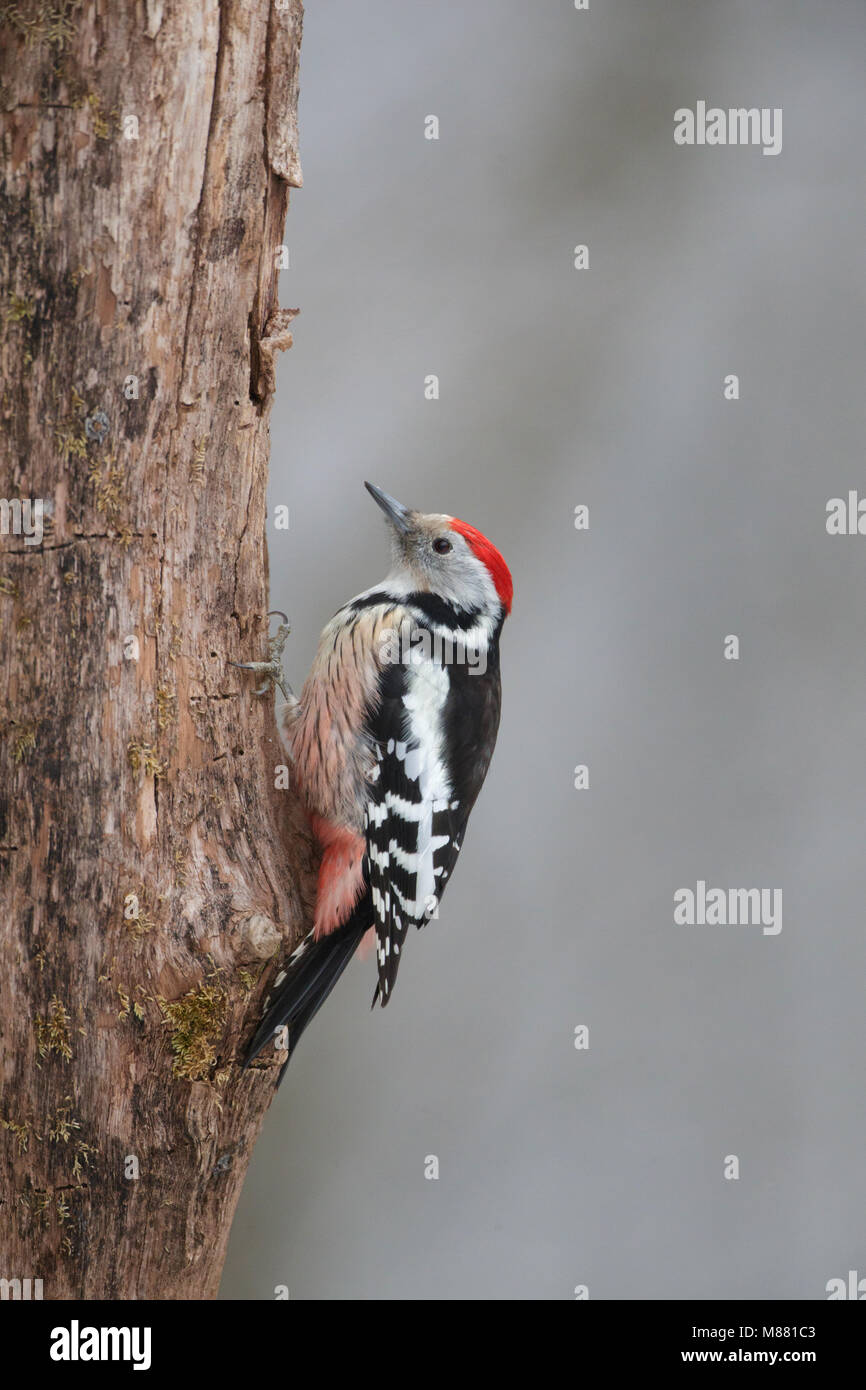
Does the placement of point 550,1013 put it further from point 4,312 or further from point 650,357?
point 4,312

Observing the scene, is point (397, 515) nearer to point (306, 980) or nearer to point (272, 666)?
point (272, 666)

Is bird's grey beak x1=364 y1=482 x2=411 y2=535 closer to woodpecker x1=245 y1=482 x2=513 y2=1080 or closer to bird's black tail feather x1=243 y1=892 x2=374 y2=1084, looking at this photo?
woodpecker x1=245 y1=482 x2=513 y2=1080

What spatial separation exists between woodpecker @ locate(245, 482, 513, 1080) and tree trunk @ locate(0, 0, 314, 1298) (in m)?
0.24

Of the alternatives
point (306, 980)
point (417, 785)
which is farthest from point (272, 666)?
point (306, 980)

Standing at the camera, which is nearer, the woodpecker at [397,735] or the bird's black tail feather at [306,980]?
the bird's black tail feather at [306,980]

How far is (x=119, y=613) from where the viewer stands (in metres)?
1.68

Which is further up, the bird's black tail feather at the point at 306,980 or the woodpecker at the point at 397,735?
the woodpecker at the point at 397,735

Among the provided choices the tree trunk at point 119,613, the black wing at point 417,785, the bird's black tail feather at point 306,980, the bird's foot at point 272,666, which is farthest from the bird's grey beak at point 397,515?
the bird's black tail feather at point 306,980

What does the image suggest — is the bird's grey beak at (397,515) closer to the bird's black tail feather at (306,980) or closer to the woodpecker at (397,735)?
the woodpecker at (397,735)

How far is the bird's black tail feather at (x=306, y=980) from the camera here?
70.7 inches

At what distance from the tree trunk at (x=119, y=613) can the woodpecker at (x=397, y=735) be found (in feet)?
0.79

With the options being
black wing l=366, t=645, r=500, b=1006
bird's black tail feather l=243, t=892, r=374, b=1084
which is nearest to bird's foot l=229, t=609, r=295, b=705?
black wing l=366, t=645, r=500, b=1006

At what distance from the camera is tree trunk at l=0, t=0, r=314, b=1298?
1617 mm

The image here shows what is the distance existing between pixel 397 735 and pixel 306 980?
510mm
